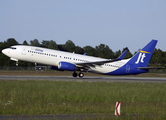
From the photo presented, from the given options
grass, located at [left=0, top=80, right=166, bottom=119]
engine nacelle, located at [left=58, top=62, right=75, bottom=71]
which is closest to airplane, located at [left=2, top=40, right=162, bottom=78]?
engine nacelle, located at [left=58, top=62, right=75, bottom=71]

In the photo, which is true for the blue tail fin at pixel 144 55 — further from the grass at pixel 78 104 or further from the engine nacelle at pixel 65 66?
the grass at pixel 78 104

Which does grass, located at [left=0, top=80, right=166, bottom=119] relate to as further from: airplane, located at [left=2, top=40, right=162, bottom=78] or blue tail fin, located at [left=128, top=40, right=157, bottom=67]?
blue tail fin, located at [left=128, top=40, right=157, bottom=67]

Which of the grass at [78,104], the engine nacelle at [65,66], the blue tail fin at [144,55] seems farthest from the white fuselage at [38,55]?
the grass at [78,104]

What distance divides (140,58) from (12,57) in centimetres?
2281

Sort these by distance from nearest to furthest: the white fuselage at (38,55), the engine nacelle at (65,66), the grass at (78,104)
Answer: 1. the grass at (78,104)
2. the engine nacelle at (65,66)
3. the white fuselage at (38,55)

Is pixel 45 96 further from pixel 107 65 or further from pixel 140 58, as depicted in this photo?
pixel 140 58

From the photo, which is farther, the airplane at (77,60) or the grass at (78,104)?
the airplane at (77,60)

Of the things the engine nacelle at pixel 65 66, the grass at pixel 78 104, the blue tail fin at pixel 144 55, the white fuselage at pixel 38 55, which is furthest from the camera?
the blue tail fin at pixel 144 55

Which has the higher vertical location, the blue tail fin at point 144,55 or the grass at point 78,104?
the blue tail fin at point 144,55

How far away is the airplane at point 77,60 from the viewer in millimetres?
37188

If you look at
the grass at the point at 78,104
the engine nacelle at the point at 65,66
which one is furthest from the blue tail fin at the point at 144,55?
the grass at the point at 78,104

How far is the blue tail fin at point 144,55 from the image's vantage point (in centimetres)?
3978

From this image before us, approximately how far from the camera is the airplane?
3719 centimetres

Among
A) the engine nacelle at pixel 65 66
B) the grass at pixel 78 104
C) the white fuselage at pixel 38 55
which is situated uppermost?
the white fuselage at pixel 38 55
